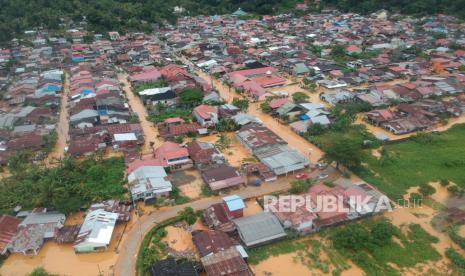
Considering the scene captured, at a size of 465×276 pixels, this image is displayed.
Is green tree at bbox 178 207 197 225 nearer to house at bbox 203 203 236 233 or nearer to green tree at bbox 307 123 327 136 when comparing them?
house at bbox 203 203 236 233

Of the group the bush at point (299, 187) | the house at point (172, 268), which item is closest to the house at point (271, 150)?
the bush at point (299, 187)

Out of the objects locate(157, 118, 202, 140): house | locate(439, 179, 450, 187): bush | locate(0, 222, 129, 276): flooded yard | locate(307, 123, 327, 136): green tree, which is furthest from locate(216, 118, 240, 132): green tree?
locate(439, 179, 450, 187): bush

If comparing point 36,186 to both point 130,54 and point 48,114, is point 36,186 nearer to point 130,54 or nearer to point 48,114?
point 48,114

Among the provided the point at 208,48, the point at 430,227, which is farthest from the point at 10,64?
the point at 430,227

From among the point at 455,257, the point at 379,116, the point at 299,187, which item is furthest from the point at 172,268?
the point at 379,116

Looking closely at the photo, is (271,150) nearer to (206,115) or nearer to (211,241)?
(206,115)
